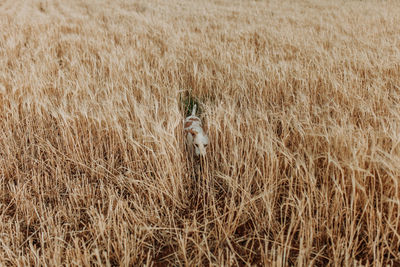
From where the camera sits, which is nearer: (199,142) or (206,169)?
(206,169)

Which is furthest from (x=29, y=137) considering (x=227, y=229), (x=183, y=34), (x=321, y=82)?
(x=183, y=34)

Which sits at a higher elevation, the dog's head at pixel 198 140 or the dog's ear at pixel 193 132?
the dog's ear at pixel 193 132

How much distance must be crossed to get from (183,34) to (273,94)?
2.29m

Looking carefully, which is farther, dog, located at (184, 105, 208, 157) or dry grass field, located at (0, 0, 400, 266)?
dog, located at (184, 105, 208, 157)

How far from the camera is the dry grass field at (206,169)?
0.91 m

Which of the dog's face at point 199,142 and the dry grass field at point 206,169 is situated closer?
the dry grass field at point 206,169

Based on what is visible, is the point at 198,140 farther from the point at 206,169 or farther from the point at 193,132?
the point at 206,169

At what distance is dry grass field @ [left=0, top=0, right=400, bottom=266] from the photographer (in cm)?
91

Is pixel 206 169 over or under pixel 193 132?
under

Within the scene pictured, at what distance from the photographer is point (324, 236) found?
3.09 ft

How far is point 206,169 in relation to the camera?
1.22m

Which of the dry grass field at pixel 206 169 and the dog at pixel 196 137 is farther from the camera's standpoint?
the dog at pixel 196 137

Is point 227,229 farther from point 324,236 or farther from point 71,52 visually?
point 71,52

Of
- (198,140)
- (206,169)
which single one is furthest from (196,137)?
(206,169)
